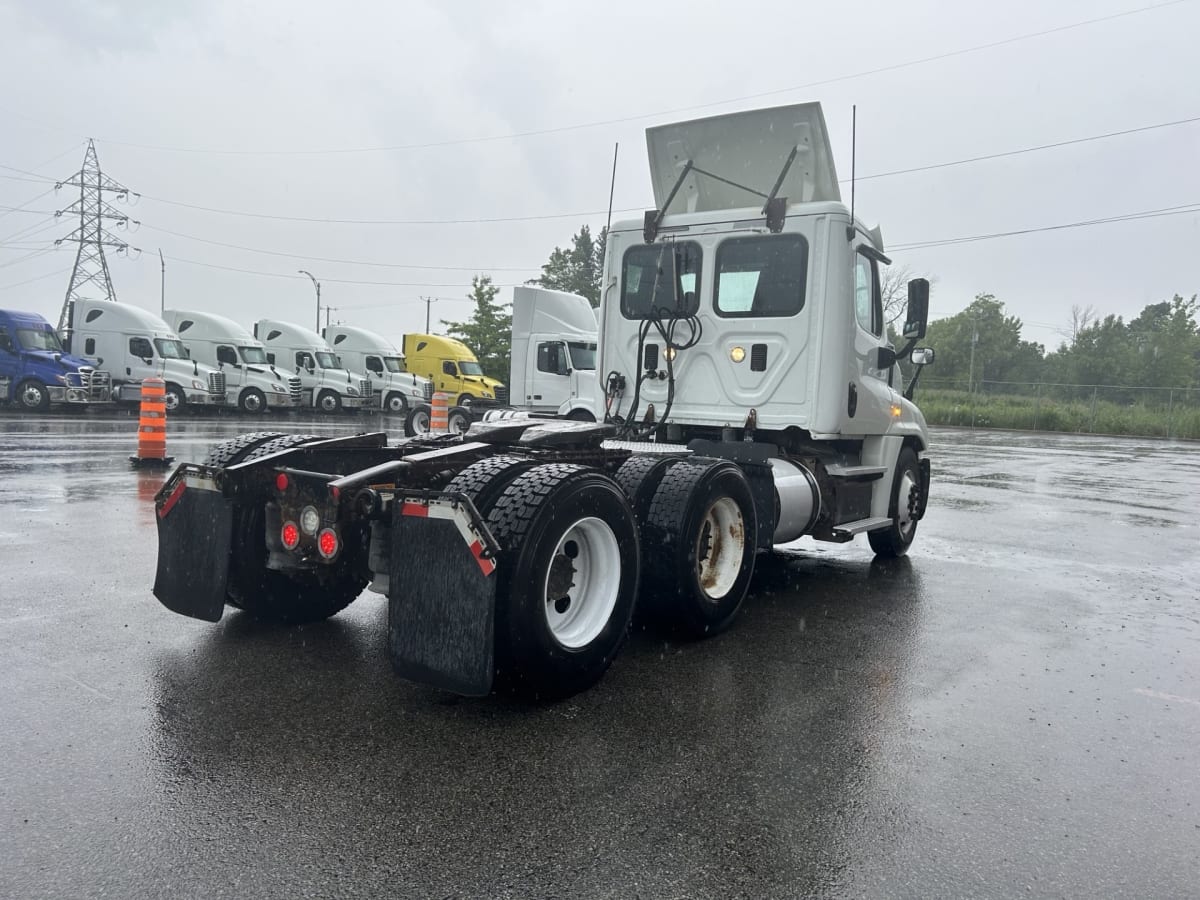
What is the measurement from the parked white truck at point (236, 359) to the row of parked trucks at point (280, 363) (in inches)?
1.5

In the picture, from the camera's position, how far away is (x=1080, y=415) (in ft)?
132

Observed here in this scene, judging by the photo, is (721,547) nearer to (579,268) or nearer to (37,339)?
(37,339)

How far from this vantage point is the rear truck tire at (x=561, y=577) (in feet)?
12.2

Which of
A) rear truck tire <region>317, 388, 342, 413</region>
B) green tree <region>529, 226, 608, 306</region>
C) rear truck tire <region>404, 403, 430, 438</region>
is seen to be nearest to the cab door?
rear truck tire <region>404, 403, 430, 438</region>

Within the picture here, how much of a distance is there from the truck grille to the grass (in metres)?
29.1

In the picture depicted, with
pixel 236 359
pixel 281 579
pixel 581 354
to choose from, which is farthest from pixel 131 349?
pixel 281 579

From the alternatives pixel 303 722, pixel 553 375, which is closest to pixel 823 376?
pixel 303 722

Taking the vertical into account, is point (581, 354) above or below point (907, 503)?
above

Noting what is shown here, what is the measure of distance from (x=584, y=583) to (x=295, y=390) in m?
30.7

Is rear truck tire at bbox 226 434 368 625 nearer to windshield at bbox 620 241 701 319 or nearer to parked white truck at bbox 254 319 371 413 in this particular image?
windshield at bbox 620 241 701 319

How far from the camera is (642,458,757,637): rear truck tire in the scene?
16.0 ft

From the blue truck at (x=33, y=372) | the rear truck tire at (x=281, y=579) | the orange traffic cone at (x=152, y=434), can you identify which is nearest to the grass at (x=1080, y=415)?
the blue truck at (x=33, y=372)

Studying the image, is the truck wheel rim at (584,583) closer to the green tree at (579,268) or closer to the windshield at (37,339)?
the windshield at (37,339)

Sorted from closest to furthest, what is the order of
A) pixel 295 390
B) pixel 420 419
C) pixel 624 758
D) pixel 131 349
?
1. pixel 624 758
2. pixel 420 419
3. pixel 131 349
4. pixel 295 390
